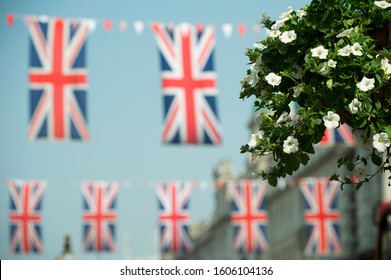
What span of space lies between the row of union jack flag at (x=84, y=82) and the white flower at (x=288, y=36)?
17.0 metres

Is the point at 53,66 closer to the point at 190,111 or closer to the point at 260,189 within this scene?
the point at 190,111

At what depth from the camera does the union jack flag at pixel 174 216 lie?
3597 centimetres

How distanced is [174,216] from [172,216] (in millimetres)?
64

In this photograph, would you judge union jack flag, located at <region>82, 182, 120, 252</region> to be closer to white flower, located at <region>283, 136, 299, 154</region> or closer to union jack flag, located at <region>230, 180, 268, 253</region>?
union jack flag, located at <region>230, 180, 268, 253</region>

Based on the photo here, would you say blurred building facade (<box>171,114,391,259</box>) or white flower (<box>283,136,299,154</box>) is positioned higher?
blurred building facade (<box>171,114,391,259</box>)

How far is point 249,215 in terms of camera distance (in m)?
40.4

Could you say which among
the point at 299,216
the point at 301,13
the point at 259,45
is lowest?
the point at 259,45

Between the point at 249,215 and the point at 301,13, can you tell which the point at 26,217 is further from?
the point at 301,13

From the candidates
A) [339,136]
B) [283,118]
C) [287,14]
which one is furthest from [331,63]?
[339,136]

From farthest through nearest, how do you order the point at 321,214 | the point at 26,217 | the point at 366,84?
the point at 321,214, the point at 26,217, the point at 366,84

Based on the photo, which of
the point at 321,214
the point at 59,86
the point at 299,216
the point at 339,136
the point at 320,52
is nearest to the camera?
the point at 320,52

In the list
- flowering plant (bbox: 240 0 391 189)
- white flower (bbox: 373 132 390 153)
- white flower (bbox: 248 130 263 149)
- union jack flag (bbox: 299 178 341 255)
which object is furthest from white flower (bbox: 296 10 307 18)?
union jack flag (bbox: 299 178 341 255)

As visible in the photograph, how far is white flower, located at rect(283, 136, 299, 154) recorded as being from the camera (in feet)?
18.9

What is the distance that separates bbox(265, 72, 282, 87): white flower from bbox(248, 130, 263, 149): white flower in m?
0.26
